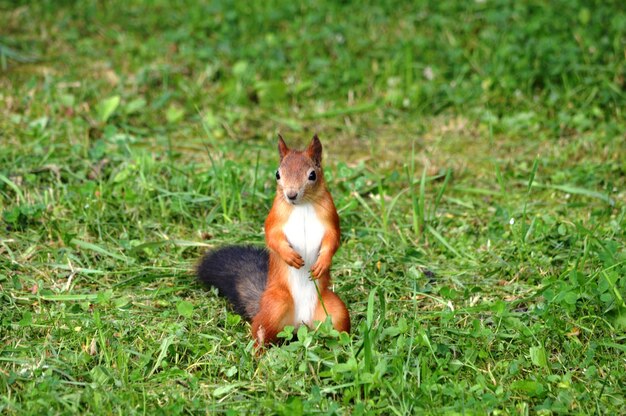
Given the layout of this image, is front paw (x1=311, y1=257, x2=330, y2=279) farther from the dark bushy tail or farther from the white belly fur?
the dark bushy tail

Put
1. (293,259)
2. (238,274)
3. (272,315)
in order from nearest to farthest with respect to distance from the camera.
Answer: (293,259), (272,315), (238,274)

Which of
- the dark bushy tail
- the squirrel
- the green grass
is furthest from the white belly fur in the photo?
the dark bushy tail

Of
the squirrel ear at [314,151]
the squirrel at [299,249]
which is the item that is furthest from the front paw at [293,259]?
the squirrel ear at [314,151]

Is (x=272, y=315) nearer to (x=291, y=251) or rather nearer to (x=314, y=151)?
(x=291, y=251)

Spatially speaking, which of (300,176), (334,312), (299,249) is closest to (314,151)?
(300,176)

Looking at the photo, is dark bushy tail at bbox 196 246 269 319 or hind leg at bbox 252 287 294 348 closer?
hind leg at bbox 252 287 294 348

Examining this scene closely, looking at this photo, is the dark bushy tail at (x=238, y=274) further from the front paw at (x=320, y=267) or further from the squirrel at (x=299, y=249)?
the front paw at (x=320, y=267)

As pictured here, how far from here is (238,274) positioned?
374cm

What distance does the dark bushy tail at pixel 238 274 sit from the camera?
366cm

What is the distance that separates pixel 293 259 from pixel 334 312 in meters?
0.29

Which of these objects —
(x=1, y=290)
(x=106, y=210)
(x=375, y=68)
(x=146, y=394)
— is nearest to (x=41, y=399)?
(x=146, y=394)

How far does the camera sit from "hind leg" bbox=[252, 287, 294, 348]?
335 cm

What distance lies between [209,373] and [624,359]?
1523 millimetres

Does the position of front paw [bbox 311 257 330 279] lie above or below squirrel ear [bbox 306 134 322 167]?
below
